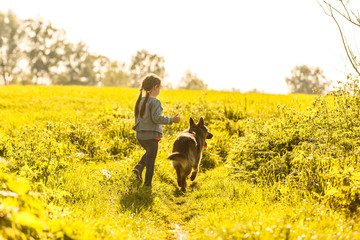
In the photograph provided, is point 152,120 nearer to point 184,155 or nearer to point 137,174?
point 184,155

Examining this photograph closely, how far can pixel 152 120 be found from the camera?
610 centimetres

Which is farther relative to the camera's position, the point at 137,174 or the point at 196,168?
the point at 196,168

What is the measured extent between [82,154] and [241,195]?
468cm

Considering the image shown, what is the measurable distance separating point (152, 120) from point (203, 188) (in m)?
1.99

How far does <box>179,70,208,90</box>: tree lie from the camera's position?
79.6m

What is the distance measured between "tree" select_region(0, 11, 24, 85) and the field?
60.7 m

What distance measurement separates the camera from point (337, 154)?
19.1 ft

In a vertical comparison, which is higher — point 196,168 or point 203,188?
point 196,168

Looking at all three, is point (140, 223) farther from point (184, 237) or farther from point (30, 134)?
point (30, 134)

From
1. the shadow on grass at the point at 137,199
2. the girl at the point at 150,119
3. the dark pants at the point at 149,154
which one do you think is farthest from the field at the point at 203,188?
the girl at the point at 150,119

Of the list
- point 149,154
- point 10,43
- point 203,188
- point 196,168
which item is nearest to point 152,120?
point 149,154

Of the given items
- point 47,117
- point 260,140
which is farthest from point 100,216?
point 47,117

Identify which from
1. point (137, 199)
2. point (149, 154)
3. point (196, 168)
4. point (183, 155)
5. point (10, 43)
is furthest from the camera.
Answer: point (10, 43)

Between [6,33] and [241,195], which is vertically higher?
[6,33]
